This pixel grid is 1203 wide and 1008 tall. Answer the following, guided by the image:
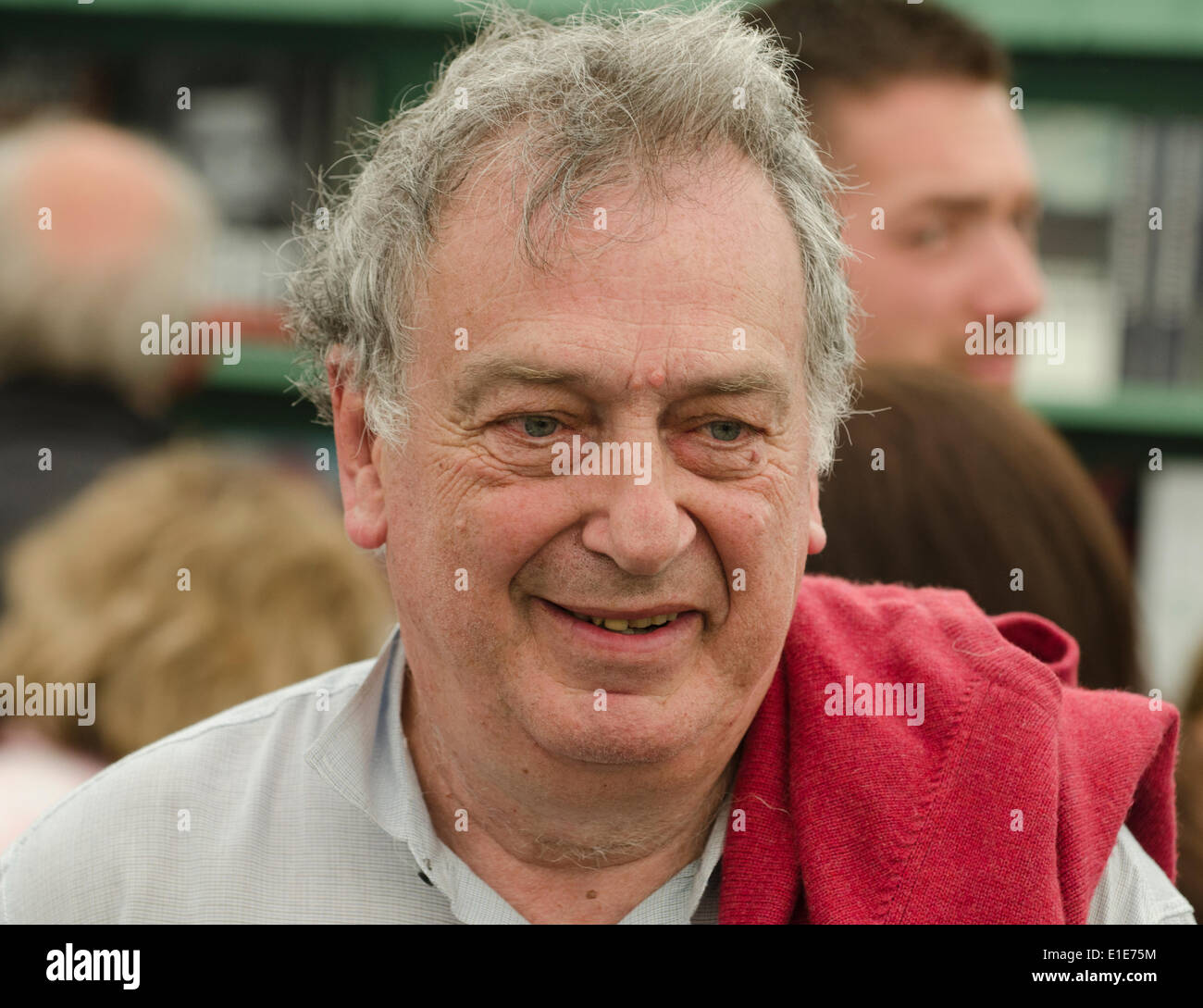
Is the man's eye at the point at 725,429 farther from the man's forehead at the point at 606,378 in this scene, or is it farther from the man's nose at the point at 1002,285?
the man's nose at the point at 1002,285

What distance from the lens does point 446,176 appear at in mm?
1136

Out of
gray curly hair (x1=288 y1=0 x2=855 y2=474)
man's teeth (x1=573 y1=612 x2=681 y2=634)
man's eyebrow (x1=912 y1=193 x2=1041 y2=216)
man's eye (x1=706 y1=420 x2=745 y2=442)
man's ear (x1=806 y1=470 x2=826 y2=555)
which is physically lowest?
man's teeth (x1=573 y1=612 x2=681 y2=634)

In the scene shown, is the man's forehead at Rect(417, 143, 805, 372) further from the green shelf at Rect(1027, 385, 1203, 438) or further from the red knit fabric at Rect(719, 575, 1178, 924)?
the green shelf at Rect(1027, 385, 1203, 438)

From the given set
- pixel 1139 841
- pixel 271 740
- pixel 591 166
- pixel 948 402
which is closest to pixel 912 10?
pixel 948 402

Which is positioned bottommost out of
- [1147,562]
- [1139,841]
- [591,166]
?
[1139,841]

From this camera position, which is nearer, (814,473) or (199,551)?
(814,473)

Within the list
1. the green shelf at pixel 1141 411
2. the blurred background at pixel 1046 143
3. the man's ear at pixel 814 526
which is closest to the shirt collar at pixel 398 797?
the man's ear at pixel 814 526

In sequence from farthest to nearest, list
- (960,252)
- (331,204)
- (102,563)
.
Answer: (960,252) → (102,563) → (331,204)

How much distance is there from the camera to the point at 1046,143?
2680 mm

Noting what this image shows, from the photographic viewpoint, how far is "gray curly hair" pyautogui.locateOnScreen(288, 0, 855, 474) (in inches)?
43.6

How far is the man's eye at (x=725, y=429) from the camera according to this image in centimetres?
110

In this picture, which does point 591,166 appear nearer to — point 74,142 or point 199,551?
point 199,551

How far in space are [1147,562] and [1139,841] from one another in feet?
5.52

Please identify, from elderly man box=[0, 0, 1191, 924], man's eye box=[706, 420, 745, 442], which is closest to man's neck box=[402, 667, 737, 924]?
elderly man box=[0, 0, 1191, 924]
